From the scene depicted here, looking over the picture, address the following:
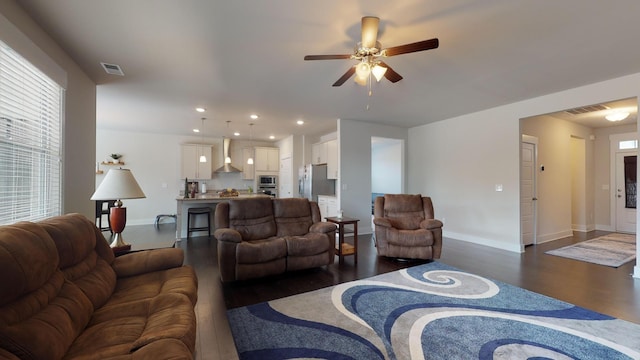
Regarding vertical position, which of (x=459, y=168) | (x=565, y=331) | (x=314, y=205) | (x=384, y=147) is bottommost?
(x=565, y=331)

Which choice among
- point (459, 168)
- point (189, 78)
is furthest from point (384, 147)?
point (189, 78)

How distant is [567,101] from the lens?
400cm

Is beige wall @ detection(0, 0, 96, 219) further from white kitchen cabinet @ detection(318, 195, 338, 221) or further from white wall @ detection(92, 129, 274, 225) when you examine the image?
white kitchen cabinet @ detection(318, 195, 338, 221)

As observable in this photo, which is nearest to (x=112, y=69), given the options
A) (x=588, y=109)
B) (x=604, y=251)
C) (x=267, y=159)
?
(x=267, y=159)

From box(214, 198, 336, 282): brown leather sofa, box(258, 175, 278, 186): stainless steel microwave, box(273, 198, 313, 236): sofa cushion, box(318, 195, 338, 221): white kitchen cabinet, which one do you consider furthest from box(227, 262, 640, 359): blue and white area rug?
box(258, 175, 278, 186): stainless steel microwave

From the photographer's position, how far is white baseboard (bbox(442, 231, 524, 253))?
15.2ft

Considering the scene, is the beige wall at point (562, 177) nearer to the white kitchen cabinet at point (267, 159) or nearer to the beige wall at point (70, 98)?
the white kitchen cabinet at point (267, 159)

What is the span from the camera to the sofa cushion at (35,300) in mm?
1062

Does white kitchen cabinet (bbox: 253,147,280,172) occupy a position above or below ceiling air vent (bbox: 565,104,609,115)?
below

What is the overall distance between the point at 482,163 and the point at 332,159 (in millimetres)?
3260

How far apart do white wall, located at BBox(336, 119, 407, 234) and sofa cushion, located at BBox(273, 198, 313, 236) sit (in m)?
1.90

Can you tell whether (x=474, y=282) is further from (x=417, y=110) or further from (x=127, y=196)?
(x=127, y=196)

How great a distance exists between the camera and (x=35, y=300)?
1238 mm

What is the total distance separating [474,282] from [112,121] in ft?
25.0
